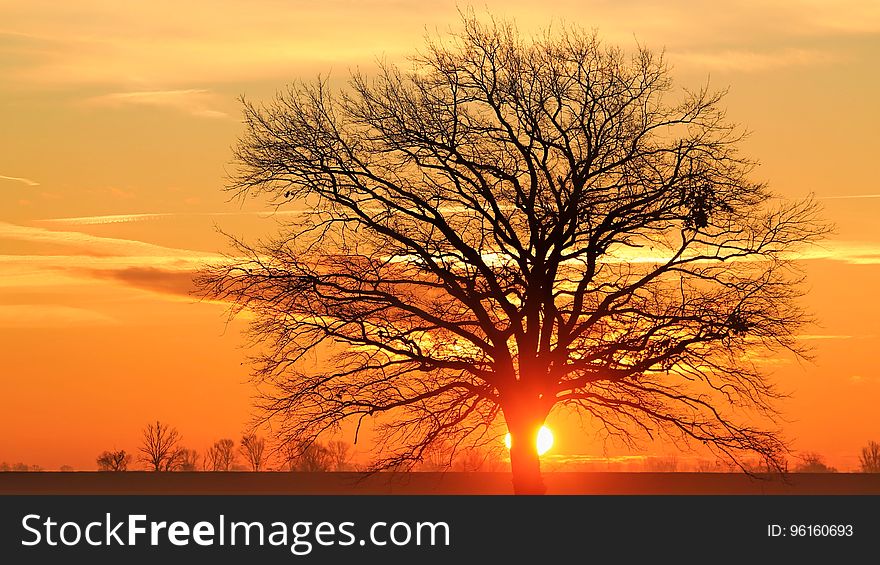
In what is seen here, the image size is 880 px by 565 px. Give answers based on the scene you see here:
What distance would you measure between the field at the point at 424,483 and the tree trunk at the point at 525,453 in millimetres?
10237

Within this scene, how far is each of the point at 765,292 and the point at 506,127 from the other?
319 inches

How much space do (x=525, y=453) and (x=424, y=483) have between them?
45.6ft

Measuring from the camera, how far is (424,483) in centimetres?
5038

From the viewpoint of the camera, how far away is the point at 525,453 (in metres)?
37.0

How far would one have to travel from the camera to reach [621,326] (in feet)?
122

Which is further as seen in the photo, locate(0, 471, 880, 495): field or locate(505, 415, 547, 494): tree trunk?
locate(0, 471, 880, 495): field

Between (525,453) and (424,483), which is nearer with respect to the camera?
(525,453)

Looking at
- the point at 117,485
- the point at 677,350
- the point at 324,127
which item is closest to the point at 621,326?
the point at 677,350

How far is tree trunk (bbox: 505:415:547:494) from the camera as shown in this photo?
1454 inches

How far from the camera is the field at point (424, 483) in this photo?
49000 millimetres

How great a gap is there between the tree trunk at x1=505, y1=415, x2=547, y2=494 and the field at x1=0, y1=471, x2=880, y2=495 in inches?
403

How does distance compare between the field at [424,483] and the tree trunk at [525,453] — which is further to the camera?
the field at [424,483]
